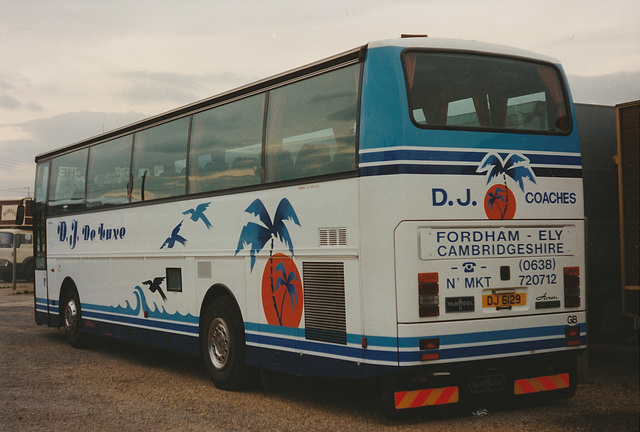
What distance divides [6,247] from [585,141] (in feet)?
92.4

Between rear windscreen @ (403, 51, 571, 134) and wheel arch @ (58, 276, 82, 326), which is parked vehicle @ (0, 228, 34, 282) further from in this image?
rear windscreen @ (403, 51, 571, 134)

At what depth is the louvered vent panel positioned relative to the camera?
7492 millimetres

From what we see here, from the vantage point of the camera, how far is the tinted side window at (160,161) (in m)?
10.4

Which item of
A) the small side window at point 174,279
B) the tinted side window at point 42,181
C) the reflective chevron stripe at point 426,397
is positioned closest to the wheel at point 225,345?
the small side window at point 174,279

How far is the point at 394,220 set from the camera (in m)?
7.00

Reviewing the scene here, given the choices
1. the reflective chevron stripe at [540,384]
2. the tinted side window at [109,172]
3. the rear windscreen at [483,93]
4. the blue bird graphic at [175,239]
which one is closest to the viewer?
the rear windscreen at [483,93]

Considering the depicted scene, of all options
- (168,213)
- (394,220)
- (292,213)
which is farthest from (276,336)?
(168,213)

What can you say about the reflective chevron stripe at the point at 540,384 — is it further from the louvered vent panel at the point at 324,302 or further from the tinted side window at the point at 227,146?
the tinted side window at the point at 227,146

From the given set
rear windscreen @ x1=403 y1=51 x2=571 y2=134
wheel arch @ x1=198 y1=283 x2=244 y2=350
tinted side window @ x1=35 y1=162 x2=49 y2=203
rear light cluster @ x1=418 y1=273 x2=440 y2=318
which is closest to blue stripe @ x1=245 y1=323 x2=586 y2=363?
rear light cluster @ x1=418 y1=273 x2=440 y2=318

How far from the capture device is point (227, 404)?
8422 mm

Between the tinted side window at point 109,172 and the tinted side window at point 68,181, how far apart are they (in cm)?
38

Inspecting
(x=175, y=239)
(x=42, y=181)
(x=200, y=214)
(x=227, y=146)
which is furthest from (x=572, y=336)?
(x=42, y=181)

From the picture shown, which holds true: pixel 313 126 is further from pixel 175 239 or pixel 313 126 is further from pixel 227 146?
pixel 175 239

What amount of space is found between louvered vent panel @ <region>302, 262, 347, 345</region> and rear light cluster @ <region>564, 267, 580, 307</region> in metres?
2.20
